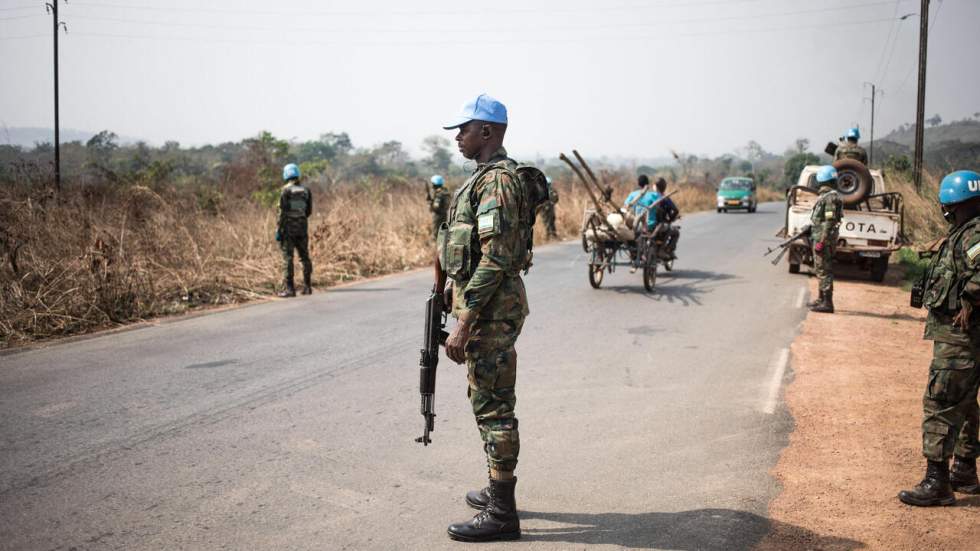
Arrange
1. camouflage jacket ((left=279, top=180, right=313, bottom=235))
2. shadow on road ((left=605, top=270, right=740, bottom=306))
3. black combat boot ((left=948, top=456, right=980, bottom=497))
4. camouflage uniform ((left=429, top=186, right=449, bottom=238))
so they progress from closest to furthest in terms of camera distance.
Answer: black combat boot ((left=948, top=456, right=980, bottom=497)) → shadow on road ((left=605, top=270, right=740, bottom=306)) → camouflage jacket ((left=279, top=180, right=313, bottom=235)) → camouflage uniform ((left=429, top=186, right=449, bottom=238))

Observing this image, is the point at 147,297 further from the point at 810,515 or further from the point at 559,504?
the point at 810,515

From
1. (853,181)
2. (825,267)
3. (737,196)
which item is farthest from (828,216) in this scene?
(737,196)

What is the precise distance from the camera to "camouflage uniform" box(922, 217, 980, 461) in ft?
12.7

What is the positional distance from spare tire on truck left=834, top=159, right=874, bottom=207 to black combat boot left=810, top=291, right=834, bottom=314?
4.10 meters

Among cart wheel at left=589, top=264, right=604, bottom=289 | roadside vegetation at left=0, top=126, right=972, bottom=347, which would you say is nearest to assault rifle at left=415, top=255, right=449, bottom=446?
roadside vegetation at left=0, top=126, right=972, bottom=347

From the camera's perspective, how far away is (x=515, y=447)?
356 cm

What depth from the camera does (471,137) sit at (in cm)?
364

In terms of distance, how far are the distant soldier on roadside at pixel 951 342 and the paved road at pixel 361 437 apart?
0.91 m

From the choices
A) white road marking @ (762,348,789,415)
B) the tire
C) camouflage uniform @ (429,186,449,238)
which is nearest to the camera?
white road marking @ (762,348,789,415)

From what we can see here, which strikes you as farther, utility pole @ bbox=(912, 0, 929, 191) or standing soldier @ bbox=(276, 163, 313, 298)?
utility pole @ bbox=(912, 0, 929, 191)

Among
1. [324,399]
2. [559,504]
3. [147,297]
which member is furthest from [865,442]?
[147,297]

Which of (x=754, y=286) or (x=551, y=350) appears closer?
(x=551, y=350)

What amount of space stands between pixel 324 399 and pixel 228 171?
52.8 feet

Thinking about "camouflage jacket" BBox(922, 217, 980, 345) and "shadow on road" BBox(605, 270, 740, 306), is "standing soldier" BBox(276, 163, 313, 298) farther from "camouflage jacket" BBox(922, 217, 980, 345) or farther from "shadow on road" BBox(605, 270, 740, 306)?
"camouflage jacket" BBox(922, 217, 980, 345)
